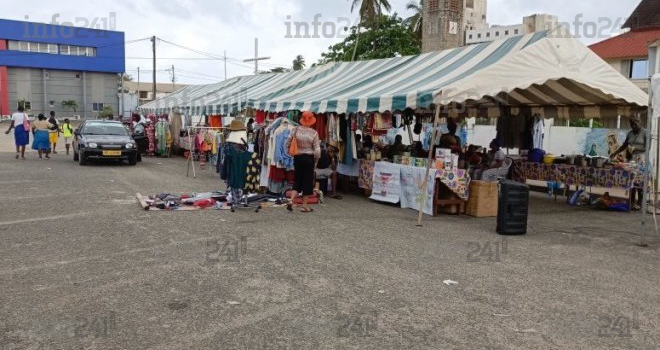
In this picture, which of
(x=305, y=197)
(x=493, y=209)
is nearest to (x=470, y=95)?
(x=493, y=209)

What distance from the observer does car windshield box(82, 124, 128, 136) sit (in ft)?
62.9

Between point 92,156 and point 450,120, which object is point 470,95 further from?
point 92,156

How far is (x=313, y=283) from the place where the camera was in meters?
5.84

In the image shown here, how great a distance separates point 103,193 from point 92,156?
6.65 meters

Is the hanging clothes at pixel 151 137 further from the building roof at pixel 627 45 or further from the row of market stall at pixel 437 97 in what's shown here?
the building roof at pixel 627 45

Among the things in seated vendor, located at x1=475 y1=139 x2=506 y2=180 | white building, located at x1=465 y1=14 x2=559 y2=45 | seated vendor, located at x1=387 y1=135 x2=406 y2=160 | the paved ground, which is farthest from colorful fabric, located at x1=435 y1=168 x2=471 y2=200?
white building, located at x1=465 y1=14 x2=559 y2=45

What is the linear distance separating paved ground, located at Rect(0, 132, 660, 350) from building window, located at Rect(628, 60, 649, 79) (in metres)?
31.1

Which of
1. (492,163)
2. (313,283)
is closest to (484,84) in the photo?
(492,163)

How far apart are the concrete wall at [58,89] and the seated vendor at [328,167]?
6111 centimetres

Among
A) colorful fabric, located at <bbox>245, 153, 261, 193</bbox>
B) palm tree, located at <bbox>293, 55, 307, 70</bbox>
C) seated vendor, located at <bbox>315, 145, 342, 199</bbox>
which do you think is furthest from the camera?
palm tree, located at <bbox>293, 55, 307, 70</bbox>

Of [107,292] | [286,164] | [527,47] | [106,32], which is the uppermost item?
[106,32]

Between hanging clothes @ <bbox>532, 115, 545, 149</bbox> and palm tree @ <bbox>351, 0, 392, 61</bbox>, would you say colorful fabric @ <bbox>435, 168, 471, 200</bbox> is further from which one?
palm tree @ <bbox>351, 0, 392, 61</bbox>

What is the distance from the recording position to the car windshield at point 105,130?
19172mm

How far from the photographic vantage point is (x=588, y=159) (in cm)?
1289
